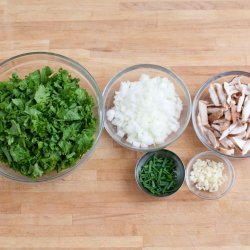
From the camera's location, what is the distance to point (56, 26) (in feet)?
8.64

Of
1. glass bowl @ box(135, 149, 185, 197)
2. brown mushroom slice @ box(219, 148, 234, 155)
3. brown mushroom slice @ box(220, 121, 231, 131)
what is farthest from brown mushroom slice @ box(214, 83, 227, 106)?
glass bowl @ box(135, 149, 185, 197)

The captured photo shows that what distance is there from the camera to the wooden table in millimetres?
2477

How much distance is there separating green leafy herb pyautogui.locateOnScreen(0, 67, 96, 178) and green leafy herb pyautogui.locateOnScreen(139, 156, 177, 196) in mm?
352

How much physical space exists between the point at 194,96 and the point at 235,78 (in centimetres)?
24

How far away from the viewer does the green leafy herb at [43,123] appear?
7.13 feet

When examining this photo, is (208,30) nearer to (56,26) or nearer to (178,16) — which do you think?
(178,16)

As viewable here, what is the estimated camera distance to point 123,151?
2525mm

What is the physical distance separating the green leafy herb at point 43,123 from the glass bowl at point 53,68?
0.12 m

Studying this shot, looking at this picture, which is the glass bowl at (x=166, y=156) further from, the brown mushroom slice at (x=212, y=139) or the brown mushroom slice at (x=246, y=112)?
the brown mushroom slice at (x=246, y=112)

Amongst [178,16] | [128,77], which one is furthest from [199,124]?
[178,16]

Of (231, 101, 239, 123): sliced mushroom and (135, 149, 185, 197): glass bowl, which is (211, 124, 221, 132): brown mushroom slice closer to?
(231, 101, 239, 123): sliced mushroom

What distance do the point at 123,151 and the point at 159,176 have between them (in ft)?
0.78

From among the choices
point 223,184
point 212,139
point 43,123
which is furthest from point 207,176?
point 43,123

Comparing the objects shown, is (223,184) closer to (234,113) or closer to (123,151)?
(234,113)
